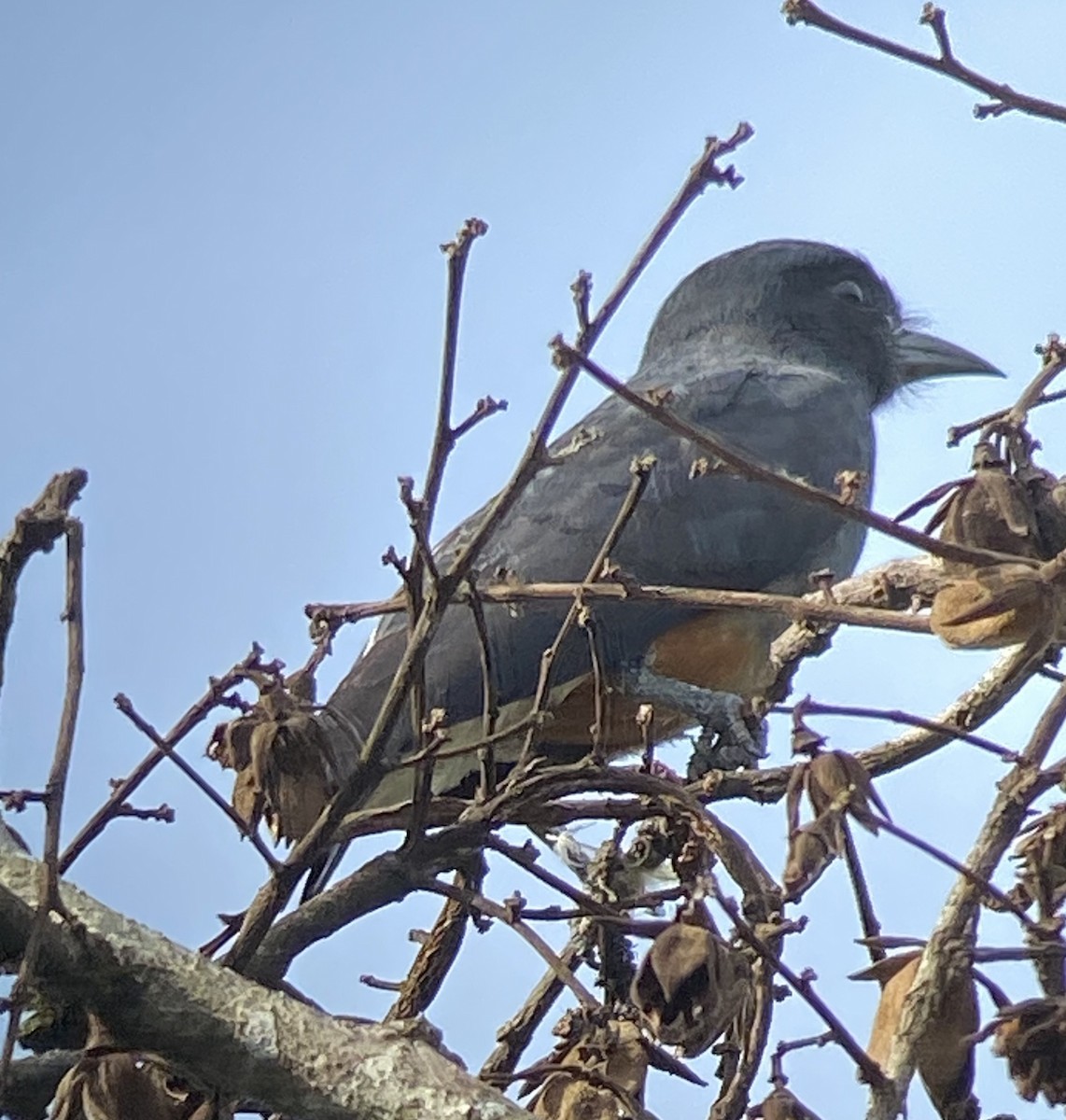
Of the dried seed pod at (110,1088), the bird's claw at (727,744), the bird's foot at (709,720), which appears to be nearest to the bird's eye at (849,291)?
the bird's foot at (709,720)

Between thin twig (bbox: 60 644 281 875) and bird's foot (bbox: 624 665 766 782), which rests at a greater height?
bird's foot (bbox: 624 665 766 782)

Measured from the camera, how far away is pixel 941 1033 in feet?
6.62

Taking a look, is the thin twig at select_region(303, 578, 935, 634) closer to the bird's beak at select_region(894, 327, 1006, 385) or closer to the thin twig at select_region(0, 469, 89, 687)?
the thin twig at select_region(0, 469, 89, 687)

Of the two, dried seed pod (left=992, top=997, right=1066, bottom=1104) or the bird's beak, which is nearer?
dried seed pod (left=992, top=997, right=1066, bottom=1104)

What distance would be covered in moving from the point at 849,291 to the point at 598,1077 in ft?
14.9

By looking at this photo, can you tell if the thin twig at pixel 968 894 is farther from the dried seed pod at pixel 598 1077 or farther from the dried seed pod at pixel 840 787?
the dried seed pod at pixel 598 1077

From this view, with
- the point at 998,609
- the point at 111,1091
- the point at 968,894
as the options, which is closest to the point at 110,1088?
the point at 111,1091

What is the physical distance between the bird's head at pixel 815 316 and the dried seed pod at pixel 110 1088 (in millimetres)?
4278

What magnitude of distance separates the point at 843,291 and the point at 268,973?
4.23 metres

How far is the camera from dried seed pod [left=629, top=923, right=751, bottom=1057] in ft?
6.65

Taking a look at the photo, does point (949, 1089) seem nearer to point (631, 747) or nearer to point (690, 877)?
point (690, 877)

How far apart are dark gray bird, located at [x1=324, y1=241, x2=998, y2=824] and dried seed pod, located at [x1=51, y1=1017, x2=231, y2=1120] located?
180 centimetres

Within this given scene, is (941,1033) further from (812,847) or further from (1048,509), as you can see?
(1048,509)

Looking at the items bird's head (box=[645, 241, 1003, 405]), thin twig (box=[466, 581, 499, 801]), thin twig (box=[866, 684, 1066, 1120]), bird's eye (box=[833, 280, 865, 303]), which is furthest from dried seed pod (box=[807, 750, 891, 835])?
bird's eye (box=[833, 280, 865, 303])
